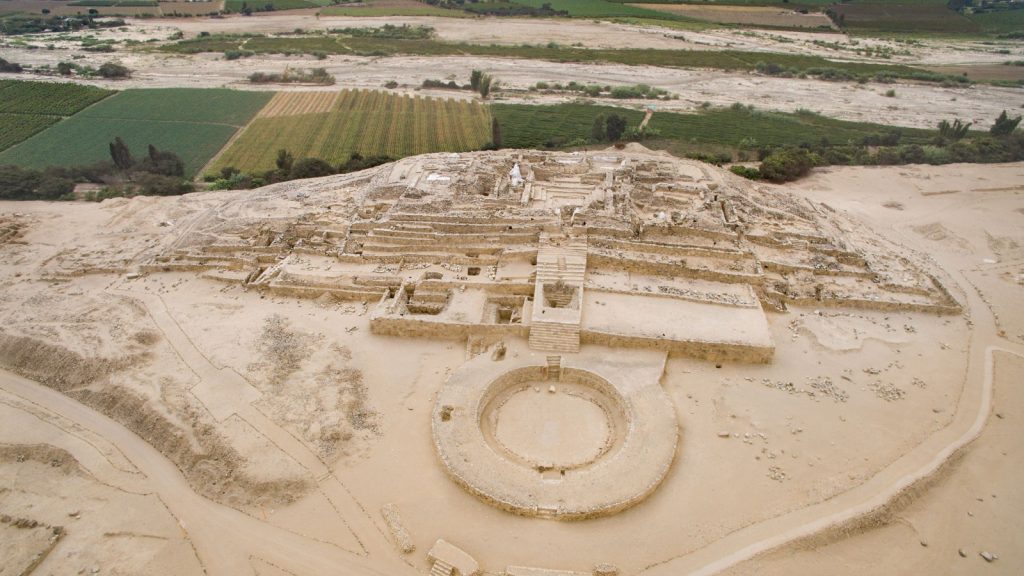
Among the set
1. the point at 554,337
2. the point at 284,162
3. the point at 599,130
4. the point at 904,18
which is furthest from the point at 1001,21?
the point at 554,337

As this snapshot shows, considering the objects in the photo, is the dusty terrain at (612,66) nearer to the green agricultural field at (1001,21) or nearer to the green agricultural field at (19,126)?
the green agricultural field at (1001,21)

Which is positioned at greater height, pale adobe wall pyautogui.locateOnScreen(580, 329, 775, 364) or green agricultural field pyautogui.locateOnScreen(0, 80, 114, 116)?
green agricultural field pyautogui.locateOnScreen(0, 80, 114, 116)

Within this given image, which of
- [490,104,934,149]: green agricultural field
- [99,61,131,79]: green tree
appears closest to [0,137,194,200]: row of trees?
[490,104,934,149]: green agricultural field

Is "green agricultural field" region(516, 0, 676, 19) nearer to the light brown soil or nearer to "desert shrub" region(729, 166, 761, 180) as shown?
the light brown soil

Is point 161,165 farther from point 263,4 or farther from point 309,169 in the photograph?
point 263,4

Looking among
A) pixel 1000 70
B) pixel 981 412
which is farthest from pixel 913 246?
pixel 1000 70

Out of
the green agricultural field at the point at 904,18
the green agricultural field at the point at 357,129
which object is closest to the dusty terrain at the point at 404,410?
the green agricultural field at the point at 357,129
